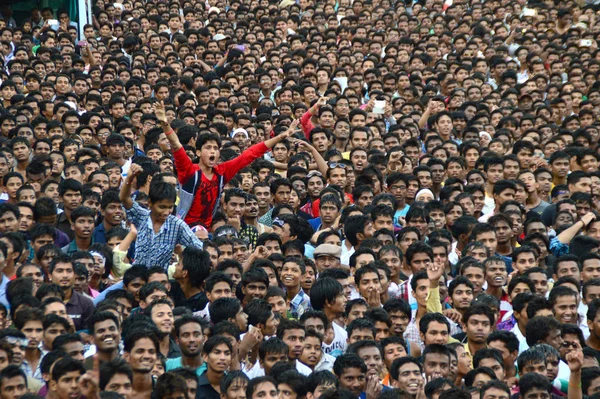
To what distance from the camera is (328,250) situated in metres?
9.72

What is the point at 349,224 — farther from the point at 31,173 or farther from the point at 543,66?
the point at 543,66

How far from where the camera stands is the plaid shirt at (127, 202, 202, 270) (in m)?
8.88

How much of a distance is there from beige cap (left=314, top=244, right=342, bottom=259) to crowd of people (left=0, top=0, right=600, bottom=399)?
19 mm

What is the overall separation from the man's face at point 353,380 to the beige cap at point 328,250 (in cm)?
221

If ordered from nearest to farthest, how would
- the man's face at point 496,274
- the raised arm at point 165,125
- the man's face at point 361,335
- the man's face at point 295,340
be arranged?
the man's face at point 295,340, the man's face at point 361,335, the man's face at point 496,274, the raised arm at point 165,125

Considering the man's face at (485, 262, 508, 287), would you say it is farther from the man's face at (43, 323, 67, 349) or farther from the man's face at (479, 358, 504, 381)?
the man's face at (43, 323, 67, 349)

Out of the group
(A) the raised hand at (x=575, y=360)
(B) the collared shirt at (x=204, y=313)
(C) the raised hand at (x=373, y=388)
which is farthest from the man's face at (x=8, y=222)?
(A) the raised hand at (x=575, y=360)

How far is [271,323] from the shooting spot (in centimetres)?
818

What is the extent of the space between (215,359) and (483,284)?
2.82 m

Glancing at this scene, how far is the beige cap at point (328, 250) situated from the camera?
9.72 m

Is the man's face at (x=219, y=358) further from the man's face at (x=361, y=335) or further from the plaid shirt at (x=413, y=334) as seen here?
the plaid shirt at (x=413, y=334)

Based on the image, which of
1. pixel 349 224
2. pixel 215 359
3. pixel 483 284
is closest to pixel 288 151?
pixel 349 224

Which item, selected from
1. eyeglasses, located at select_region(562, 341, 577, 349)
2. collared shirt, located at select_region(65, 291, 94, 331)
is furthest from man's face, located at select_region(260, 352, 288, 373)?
eyeglasses, located at select_region(562, 341, 577, 349)

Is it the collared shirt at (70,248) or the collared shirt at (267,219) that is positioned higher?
the collared shirt at (267,219)
